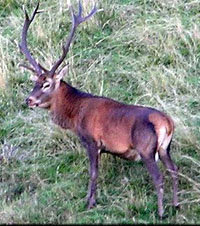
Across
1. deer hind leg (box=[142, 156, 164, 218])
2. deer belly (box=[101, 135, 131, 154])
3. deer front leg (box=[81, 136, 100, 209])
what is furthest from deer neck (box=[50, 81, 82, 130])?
deer hind leg (box=[142, 156, 164, 218])

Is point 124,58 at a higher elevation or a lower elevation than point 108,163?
higher

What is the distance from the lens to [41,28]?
11453mm

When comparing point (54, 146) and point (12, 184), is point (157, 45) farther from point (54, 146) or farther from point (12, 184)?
point (12, 184)

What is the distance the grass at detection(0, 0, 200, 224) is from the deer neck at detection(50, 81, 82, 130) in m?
0.51

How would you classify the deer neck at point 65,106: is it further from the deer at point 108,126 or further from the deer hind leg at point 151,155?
the deer hind leg at point 151,155

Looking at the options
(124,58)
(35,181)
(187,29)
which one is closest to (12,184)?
(35,181)

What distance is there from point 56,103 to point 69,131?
1.84 feet

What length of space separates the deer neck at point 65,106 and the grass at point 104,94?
0.51 meters

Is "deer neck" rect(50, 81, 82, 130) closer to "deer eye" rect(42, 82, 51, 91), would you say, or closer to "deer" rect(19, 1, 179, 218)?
"deer" rect(19, 1, 179, 218)

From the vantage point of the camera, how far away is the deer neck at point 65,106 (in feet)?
27.7

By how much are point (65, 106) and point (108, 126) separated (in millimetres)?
671

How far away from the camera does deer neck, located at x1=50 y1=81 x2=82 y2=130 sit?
8.44 m

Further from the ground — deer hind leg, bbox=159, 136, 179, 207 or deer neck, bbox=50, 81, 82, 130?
deer neck, bbox=50, 81, 82, 130

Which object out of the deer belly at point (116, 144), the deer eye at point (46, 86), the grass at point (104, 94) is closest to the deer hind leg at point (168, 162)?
the grass at point (104, 94)
